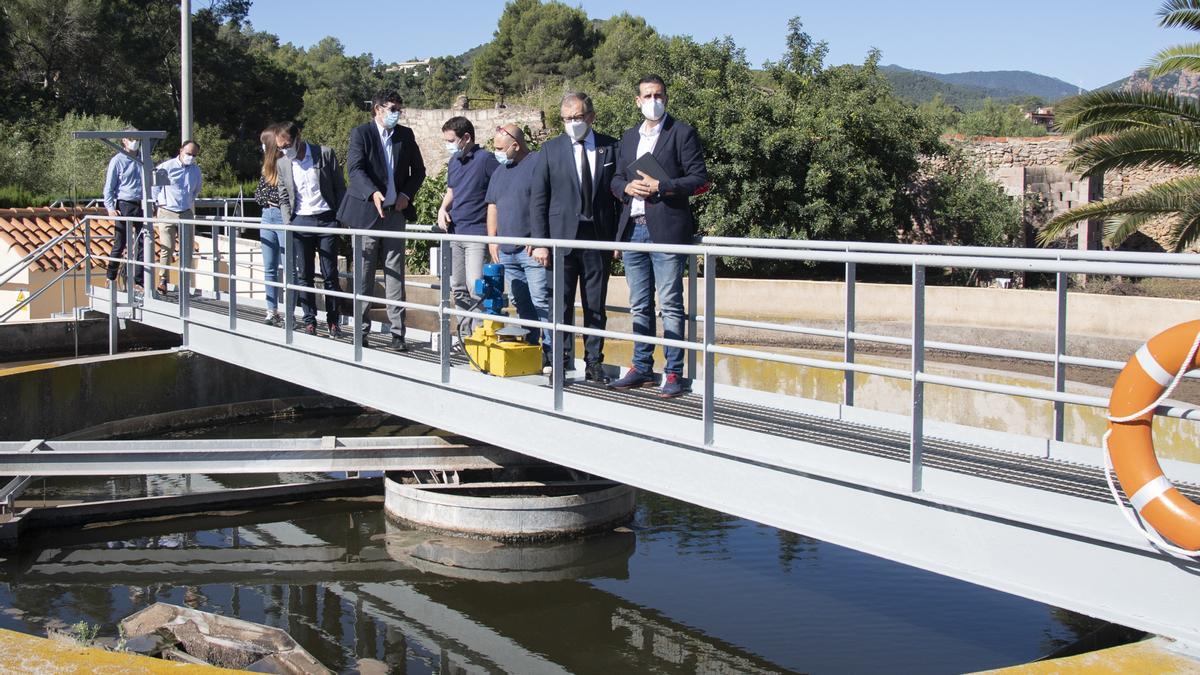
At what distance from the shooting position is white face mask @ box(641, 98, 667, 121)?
7379 millimetres

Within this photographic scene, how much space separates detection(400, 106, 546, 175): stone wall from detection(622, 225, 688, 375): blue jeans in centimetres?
2983

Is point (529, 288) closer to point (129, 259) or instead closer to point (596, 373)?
point (596, 373)

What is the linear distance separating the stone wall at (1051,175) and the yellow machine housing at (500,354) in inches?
784

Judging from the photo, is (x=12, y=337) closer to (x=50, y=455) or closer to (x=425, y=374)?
(x=50, y=455)

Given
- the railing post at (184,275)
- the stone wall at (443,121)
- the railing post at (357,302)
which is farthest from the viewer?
the stone wall at (443,121)

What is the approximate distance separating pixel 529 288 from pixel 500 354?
2.63 feet

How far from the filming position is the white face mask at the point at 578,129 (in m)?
7.70

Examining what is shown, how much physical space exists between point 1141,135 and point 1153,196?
2.72 feet

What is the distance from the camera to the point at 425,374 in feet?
28.0

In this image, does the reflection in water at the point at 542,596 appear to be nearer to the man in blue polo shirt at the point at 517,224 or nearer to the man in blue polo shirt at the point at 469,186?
the man in blue polo shirt at the point at 517,224

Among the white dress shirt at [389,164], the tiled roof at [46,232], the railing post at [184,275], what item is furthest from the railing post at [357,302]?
the tiled roof at [46,232]

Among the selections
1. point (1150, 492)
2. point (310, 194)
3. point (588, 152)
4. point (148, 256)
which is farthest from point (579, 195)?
point (148, 256)

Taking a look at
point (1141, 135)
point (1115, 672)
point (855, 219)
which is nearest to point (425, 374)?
point (1115, 672)

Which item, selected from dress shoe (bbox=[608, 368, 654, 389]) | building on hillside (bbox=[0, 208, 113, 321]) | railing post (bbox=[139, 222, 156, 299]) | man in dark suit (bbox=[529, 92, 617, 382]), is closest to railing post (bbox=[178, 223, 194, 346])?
railing post (bbox=[139, 222, 156, 299])
